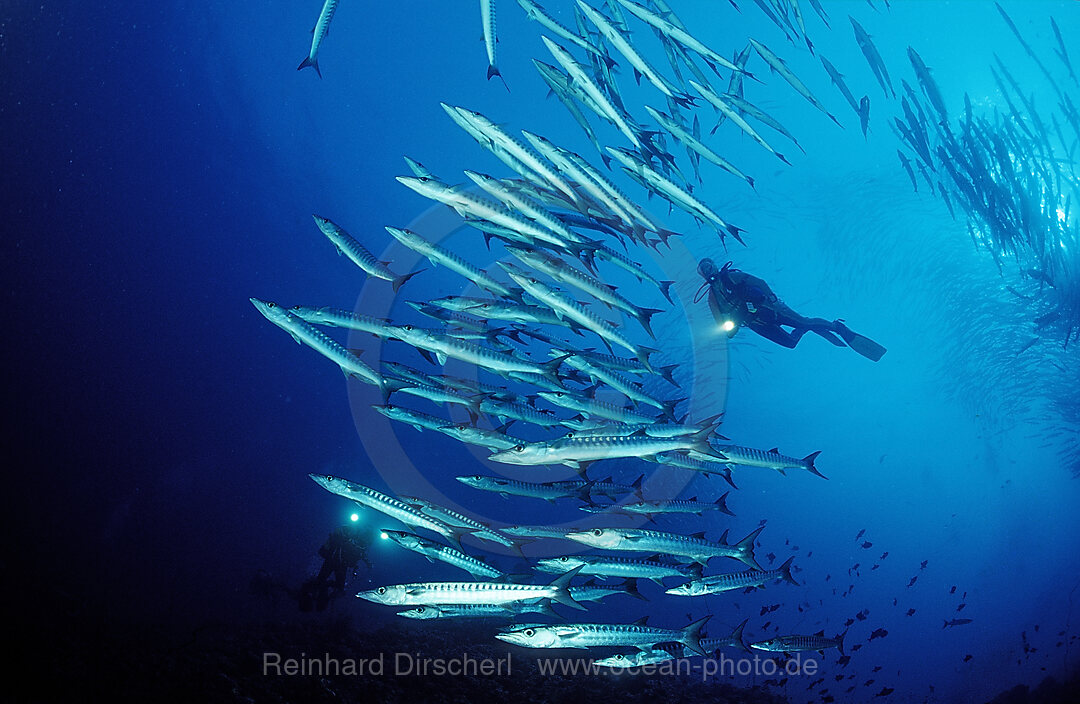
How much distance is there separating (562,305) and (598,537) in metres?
2.12

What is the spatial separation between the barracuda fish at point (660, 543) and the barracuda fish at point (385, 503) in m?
1.42

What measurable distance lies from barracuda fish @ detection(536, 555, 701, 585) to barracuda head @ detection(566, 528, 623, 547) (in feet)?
0.99

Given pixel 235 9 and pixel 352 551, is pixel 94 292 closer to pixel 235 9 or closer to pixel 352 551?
pixel 235 9

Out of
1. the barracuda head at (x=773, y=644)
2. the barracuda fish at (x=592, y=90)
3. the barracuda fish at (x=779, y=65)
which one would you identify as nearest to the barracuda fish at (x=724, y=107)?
the barracuda fish at (x=779, y=65)

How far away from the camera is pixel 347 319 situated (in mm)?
4793

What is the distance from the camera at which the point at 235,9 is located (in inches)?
994

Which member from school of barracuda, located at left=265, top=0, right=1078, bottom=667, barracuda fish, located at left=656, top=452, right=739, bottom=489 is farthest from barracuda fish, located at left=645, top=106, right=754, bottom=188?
barracuda fish, located at left=656, top=452, right=739, bottom=489

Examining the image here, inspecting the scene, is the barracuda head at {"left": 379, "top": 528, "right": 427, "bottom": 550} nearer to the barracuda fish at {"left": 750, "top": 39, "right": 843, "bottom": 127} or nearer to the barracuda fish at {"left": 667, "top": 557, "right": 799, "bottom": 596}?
the barracuda fish at {"left": 667, "top": 557, "right": 799, "bottom": 596}

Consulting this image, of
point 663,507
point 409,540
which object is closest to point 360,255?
point 409,540

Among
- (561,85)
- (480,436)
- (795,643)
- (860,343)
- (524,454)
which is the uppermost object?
(561,85)

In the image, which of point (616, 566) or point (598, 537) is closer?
point (598, 537)

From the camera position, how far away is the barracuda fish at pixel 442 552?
16.0ft

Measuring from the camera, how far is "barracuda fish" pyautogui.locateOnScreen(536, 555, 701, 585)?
449 centimetres

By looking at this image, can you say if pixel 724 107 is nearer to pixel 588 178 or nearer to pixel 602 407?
pixel 588 178
